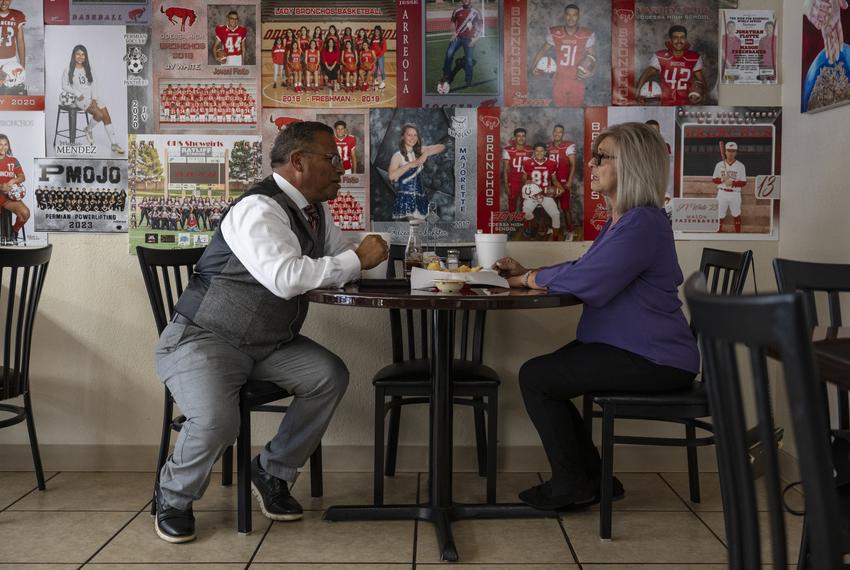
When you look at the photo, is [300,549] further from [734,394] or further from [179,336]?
[734,394]

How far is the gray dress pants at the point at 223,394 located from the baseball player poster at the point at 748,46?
6.84 ft

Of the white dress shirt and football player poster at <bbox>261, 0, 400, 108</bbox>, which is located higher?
football player poster at <bbox>261, 0, 400, 108</bbox>

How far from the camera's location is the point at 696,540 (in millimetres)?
2801

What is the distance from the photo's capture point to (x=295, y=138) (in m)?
2.97

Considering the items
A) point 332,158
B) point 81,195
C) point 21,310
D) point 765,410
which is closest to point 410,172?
point 332,158

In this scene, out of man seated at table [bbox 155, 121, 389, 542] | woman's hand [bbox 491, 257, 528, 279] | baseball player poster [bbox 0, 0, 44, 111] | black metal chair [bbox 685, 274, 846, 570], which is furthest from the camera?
A: baseball player poster [bbox 0, 0, 44, 111]

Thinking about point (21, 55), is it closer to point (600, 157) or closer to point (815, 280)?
point (600, 157)

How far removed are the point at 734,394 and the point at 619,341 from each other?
173 cm

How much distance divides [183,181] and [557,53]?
5.56ft

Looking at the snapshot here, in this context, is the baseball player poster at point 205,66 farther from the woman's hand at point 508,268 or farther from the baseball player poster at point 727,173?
the baseball player poster at point 727,173

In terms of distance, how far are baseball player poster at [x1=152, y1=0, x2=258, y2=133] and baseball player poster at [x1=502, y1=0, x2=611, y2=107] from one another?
1.10m

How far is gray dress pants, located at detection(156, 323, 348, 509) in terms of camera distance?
2.73 m

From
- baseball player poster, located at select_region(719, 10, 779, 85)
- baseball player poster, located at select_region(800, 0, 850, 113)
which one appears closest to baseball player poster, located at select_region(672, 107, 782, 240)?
baseball player poster, located at select_region(719, 10, 779, 85)

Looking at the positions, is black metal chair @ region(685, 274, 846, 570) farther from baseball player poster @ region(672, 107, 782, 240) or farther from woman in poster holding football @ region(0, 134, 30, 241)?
woman in poster holding football @ region(0, 134, 30, 241)
